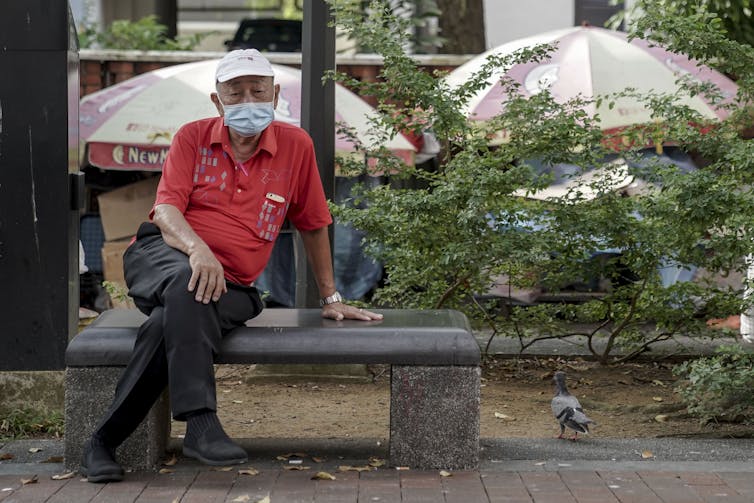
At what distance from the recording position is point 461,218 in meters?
6.98

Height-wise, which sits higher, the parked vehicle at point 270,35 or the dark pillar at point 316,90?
the parked vehicle at point 270,35

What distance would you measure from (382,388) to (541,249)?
130 cm

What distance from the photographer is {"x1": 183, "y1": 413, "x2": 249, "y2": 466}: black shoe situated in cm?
473

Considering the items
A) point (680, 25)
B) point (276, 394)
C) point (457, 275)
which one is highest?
point (680, 25)

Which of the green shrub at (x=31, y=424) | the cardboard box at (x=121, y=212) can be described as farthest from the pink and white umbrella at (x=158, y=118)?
the green shrub at (x=31, y=424)

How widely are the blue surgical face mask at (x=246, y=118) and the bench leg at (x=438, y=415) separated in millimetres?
1143

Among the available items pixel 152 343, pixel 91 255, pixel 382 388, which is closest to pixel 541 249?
pixel 382 388

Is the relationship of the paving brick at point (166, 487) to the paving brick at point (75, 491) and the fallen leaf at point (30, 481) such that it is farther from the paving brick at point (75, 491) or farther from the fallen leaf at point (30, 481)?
the fallen leaf at point (30, 481)

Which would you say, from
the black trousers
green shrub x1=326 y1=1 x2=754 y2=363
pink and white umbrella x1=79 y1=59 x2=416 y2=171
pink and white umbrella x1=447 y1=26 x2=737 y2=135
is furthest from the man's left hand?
pink and white umbrella x1=447 y1=26 x2=737 y2=135

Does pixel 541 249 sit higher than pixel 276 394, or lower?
higher

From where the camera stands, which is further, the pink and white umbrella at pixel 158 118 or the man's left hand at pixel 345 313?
the pink and white umbrella at pixel 158 118

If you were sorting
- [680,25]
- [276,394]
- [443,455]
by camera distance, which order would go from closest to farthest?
1. [443,455]
2. [680,25]
3. [276,394]

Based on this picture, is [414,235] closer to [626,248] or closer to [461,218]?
[461,218]

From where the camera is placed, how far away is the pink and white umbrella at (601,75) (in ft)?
36.4
